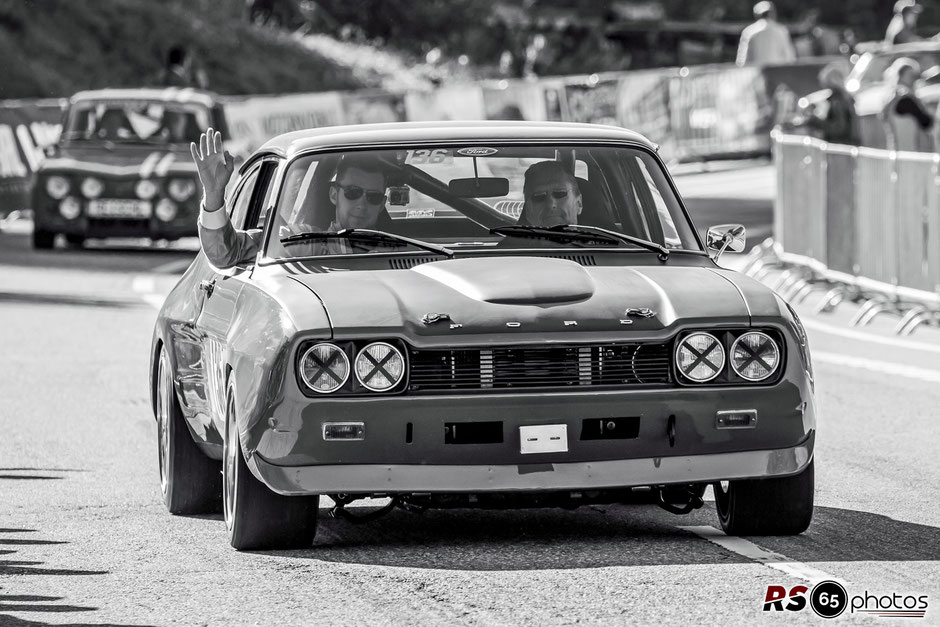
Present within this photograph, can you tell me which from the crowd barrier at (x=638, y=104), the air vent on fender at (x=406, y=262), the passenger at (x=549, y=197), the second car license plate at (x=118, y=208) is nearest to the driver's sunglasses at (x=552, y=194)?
the passenger at (x=549, y=197)

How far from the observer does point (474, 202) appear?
25.2 ft

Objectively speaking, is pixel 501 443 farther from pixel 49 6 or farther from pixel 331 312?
pixel 49 6

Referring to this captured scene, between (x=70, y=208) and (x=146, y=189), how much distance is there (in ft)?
2.94

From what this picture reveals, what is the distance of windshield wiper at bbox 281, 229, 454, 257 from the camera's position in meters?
7.34

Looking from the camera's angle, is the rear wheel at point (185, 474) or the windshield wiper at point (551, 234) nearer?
the windshield wiper at point (551, 234)

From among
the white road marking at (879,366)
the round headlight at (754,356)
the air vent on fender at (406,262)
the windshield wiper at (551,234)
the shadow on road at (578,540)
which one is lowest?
the white road marking at (879,366)

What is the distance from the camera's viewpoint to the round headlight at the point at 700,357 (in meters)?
6.77

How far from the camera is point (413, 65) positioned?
5147cm

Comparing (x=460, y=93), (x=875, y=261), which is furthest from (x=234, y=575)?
(x=460, y=93)

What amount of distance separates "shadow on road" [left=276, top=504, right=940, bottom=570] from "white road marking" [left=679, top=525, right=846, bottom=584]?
0.17 feet

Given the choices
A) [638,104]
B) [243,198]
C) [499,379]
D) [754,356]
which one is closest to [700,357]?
[754,356]

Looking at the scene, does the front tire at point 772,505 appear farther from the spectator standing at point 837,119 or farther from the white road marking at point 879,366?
the spectator standing at point 837,119

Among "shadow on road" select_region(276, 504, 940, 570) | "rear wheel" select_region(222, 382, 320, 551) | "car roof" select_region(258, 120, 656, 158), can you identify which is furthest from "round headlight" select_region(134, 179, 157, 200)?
"rear wheel" select_region(222, 382, 320, 551)

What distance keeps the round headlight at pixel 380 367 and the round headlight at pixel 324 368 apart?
55mm
